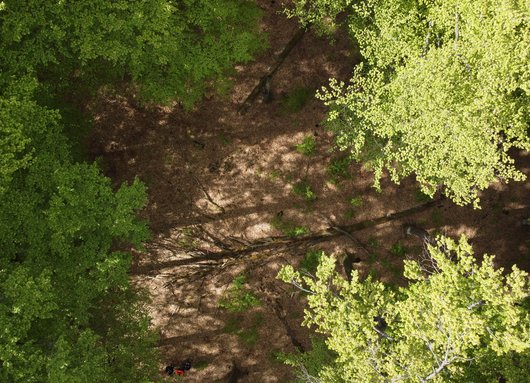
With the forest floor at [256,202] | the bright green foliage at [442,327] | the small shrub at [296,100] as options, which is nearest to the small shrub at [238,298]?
the forest floor at [256,202]

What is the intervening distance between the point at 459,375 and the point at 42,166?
13.3 metres

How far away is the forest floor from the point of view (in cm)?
1809

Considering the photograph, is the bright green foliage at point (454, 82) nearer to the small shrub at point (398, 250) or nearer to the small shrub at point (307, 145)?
the small shrub at point (307, 145)

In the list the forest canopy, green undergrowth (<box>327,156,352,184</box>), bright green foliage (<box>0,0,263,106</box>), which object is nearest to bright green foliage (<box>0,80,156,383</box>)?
the forest canopy

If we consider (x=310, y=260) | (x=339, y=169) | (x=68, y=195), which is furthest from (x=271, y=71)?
(x=68, y=195)

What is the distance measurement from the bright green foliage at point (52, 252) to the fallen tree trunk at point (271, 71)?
6432 millimetres

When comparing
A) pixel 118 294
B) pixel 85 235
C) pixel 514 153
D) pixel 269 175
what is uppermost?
pixel 514 153

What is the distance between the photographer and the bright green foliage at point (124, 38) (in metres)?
12.3

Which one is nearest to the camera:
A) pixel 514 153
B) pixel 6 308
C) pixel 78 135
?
pixel 6 308

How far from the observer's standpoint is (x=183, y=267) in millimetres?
18172

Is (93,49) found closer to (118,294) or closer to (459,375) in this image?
(118,294)

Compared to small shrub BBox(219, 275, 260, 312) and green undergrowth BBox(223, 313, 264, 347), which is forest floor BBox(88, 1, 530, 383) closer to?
small shrub BBox(219, 275, 260, 312)

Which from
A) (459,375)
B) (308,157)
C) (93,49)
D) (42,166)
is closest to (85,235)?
(42,166)

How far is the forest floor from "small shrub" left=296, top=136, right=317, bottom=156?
0.31 feet
